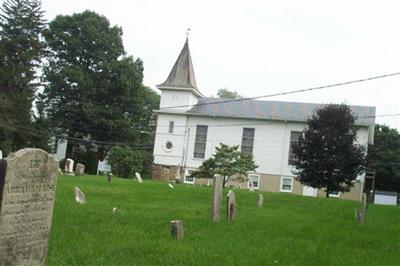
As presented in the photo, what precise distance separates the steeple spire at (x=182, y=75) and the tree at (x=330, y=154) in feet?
78.1

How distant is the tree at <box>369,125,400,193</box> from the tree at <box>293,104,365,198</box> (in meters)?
25.3

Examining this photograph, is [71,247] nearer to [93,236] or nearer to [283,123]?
[93,236]

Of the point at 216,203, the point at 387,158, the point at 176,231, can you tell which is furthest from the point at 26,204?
the point at 387,158

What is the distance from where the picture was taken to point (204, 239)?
11039mm

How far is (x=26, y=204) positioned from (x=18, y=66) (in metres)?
50.5

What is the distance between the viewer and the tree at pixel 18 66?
170 ft

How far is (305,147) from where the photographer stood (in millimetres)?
42531

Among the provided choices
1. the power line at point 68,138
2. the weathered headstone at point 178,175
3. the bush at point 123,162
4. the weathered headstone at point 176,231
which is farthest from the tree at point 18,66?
the weathered headstone at point 176,231

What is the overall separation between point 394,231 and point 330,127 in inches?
1072

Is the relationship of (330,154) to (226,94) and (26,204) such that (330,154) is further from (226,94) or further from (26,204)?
(226,94)

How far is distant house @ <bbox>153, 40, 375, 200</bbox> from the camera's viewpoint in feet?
208

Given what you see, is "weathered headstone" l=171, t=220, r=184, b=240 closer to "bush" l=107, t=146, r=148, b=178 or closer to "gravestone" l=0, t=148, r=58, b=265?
"gravestone" l=0, t=148, r=58, b=265

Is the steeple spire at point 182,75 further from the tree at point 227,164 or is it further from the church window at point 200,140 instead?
the tree at point 227,164

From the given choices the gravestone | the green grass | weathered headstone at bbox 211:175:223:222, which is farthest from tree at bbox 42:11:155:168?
the gravestone
